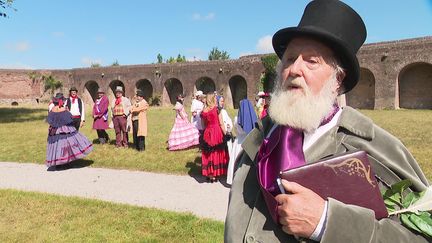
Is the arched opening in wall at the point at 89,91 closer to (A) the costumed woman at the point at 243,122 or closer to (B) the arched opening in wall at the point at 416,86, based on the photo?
(B) the arched opening in wall at the point at 416,86

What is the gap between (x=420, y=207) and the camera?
150cm

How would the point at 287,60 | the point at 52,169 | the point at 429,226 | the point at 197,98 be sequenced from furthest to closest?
the point at 197,98
the point at 52,169
the point at 287,60
the point at 429,226

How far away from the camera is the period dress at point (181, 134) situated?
1125cm

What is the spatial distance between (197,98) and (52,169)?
14.0 ft

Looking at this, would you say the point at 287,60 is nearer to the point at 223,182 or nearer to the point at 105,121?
the point at 223,182

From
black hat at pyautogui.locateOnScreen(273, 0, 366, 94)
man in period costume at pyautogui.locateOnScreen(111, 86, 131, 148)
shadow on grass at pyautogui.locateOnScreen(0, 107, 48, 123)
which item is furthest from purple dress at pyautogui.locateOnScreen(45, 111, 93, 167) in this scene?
shadow on grass at pyautogui.locateOnScreen(0, 107, 48, 123)

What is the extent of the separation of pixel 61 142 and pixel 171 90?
31.8 m

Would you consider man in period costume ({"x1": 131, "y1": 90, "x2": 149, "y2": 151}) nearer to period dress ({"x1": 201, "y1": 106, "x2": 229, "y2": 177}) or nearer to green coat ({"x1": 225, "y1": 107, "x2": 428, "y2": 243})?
period dress ({"x1": 201, "y1": 106, "x2": 229, "y2": 177})

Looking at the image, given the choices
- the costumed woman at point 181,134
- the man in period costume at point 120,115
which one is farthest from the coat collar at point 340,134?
the man in period costume at point 120,115

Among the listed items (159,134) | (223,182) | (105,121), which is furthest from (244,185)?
(159,134)

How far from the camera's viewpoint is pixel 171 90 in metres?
40.5

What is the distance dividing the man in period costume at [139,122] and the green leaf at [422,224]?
9690 mm

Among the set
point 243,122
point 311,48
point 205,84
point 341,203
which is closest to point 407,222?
point 341,203

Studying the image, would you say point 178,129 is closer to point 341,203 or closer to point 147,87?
point 341,203
